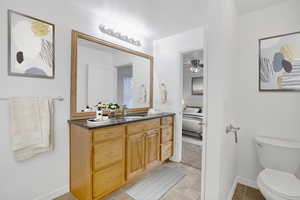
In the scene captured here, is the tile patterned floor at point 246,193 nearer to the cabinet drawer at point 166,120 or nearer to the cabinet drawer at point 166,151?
the cabinet drawer at point 166,151

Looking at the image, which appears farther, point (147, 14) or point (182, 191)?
point (147, 14)

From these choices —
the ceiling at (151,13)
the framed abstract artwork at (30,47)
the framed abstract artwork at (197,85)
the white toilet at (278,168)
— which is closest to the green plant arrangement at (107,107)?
the framed abstract artwork at (30,47)

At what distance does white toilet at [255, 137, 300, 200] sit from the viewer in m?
1.20

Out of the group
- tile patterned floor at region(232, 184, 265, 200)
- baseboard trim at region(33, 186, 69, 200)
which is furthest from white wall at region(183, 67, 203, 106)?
baseboard trim at region(33, 186, 69, 200)

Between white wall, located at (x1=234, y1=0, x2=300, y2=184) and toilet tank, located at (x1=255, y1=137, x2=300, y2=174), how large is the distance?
0.58 feet

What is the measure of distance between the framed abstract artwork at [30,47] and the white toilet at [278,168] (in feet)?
8.25

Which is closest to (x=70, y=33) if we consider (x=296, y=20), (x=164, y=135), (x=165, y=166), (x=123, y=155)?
(x=123, y=155)

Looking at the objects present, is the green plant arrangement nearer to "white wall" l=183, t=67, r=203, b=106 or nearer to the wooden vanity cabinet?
the wooden vanity cabinet

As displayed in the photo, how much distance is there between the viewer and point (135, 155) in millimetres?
1945

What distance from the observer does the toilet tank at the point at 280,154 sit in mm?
1481

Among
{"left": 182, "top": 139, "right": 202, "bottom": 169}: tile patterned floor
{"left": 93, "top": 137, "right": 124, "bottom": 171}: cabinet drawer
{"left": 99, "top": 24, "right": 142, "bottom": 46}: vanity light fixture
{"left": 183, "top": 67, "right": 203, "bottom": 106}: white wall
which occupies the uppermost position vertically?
{"left": 99, "top": 24, "right": 142, "bottom": 46}: vanity light fixture

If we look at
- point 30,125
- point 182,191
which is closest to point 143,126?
point 182,191

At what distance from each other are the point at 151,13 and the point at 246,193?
273 cm

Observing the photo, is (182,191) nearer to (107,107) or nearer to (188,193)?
(188,193)
